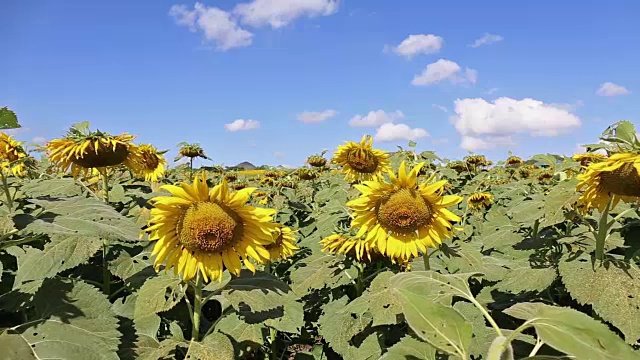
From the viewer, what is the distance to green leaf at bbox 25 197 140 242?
60.8 inches

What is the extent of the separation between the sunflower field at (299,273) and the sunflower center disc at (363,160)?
4.28ft

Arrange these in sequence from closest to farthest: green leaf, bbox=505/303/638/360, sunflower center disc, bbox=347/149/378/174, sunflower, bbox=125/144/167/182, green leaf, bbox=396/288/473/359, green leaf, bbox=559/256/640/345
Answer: green leaf, bbox=505/303/638/360 < green leaf, bbox=396/288/473/359 < green leaf, bbox=559/256/640/345 < sunflower, bbox=125/144/167/182 < sunflower center disc, bbox=347/149/378/174

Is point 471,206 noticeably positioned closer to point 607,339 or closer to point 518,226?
point 518,226

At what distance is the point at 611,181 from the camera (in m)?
2.10

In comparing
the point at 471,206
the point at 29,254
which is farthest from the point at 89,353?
the point at 471,206

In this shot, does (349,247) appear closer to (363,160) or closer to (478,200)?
(363,160)

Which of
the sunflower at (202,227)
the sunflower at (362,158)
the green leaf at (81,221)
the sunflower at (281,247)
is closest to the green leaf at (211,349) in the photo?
the sunflower at (202,227)

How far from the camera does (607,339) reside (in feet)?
2.92

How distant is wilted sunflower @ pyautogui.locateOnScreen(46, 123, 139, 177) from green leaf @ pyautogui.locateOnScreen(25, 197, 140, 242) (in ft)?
3.74

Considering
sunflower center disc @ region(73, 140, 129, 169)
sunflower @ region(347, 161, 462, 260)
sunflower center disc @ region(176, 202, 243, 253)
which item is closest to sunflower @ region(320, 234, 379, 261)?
sunflower @ region(347, 161, 462, 260)

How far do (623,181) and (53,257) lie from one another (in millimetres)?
2338

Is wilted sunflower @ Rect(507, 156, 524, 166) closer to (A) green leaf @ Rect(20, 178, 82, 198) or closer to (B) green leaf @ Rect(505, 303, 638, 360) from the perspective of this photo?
(A) green leaf @ Rect(20, 178, 82, 198)

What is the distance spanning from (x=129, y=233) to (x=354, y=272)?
1871 mm

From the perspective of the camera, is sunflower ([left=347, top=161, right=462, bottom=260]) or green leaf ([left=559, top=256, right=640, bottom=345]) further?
sunflower ([left=347, top=161, right=462, bottom=260])
